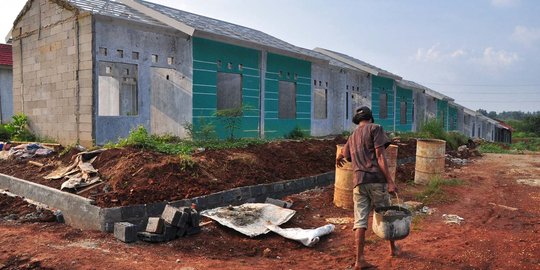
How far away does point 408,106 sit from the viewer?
27266 mm

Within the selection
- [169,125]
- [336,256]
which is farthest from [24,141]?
[336,256]

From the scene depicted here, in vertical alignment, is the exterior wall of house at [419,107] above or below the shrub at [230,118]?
above

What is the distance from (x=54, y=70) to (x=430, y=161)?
10.0 m

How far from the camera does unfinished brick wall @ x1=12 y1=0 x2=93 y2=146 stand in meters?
10.2

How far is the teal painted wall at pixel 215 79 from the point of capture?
11.8 meters

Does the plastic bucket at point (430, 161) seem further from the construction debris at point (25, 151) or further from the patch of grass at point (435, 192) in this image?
the construction debris at point (25, 151)

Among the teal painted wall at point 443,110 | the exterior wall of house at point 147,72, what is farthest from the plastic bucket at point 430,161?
the teal painted wall at point 443,110

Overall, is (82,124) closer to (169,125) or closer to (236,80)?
(169,125)

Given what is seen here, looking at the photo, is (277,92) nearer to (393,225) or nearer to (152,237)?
(152,237)

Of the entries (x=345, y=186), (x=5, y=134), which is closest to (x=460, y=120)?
(x=345, y=186)

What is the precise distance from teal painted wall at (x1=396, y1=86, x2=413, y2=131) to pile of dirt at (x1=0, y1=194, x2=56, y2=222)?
2145 centimetres

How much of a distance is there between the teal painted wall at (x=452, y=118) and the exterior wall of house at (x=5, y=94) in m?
31.7

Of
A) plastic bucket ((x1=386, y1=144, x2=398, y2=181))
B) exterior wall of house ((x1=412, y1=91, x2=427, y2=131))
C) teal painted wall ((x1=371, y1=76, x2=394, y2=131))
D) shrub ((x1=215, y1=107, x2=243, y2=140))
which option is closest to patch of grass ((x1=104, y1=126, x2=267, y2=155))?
shrub ((x1=215, y1=107, x2=243, y2=140))

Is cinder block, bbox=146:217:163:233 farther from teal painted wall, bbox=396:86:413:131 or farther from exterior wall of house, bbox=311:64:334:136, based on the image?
teal painted wall, bbox=396:86:413:131
